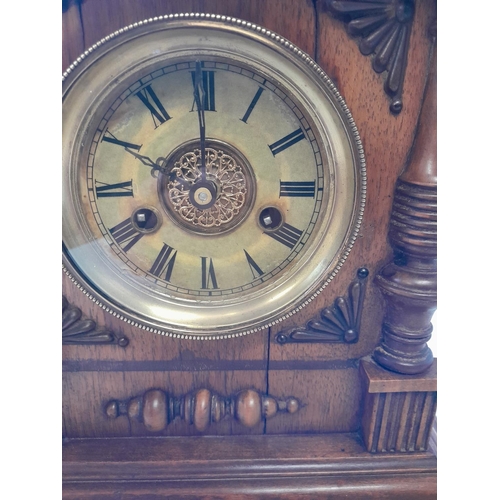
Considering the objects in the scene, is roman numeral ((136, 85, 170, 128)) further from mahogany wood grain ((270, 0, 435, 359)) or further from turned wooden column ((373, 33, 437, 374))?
turned wooden column ((373, 33, 437, 374))

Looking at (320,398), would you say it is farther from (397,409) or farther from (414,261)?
(414,261)

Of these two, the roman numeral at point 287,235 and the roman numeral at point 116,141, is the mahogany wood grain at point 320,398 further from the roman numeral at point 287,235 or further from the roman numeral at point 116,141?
the roman numeral at point 116,141

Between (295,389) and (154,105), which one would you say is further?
(295,389)

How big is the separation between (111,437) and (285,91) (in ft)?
2.10

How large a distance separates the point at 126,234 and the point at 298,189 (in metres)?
0.27

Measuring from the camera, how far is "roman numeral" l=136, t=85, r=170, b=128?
0.63 m

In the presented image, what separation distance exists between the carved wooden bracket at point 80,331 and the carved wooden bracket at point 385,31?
0.55m

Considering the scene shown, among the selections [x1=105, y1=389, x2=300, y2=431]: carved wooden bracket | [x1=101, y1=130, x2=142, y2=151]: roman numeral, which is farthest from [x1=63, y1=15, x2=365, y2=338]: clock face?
[x1=105, y1=389, x2=300, y2=431]: carved wooden bracket

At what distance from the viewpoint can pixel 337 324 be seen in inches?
28.3

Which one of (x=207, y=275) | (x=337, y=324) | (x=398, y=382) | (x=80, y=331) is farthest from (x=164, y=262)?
(x=398, y=382)

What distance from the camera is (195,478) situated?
0.73m

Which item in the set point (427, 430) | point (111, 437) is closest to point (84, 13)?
point (111, 437)
